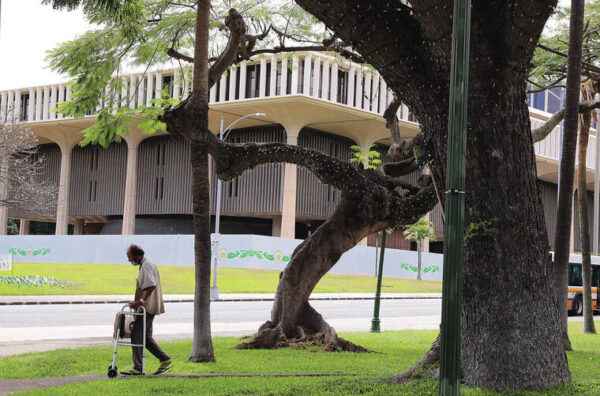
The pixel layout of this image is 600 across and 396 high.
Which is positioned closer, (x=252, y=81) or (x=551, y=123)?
(x=551, y=123)

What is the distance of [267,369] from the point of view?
399 inches

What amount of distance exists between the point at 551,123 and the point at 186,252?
3502 centimetres

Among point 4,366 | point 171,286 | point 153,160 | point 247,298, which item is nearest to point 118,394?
point 4,366

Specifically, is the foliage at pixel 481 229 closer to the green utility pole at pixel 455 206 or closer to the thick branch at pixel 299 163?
the green utility pole at pixel 455 206

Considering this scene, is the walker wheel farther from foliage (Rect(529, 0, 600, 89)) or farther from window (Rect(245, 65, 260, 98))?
window (Rect(245, 65, 260, 98))

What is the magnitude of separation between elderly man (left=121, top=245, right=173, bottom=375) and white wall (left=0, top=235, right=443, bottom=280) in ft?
120

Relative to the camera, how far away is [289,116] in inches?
1988

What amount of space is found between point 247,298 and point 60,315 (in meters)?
11.8

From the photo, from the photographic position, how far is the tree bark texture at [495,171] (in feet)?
24.7

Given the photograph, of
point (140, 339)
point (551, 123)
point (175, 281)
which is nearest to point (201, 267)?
point (140, 339)

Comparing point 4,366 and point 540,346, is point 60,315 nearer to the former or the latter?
point 4,366

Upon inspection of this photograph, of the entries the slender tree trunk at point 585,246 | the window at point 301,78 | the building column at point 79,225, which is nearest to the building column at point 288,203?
the window at point 301,78

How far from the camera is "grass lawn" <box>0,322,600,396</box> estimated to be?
781cm

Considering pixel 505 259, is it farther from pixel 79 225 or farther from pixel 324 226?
pixel 79 225
